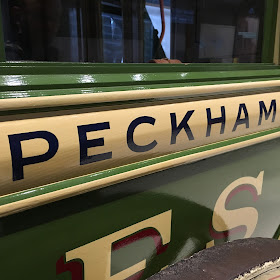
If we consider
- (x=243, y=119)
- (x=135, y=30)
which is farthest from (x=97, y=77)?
(x=135, y=30)

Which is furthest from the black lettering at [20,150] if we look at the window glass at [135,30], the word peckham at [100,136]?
the window glass at [135,30]

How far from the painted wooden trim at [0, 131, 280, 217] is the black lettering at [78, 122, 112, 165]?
0.05m

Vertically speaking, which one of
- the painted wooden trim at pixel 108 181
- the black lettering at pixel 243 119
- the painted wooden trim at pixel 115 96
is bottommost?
the painted wooden trim at pixel 108 181

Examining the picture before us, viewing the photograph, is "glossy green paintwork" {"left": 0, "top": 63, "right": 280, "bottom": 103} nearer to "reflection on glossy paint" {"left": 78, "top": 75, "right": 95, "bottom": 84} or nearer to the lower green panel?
"reflection on glossy paint" {"left": 78, "top": 75, "right": 95, "bottom": 84}

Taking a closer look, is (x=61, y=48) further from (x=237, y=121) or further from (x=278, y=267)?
(x=278, y=267)

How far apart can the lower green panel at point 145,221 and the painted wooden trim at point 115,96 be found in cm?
22

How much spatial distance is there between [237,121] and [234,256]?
0.43 m

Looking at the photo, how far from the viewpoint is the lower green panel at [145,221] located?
74 cm

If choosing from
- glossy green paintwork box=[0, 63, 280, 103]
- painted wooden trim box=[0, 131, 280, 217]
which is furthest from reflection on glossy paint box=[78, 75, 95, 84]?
painted wooden trim box=[0, 131, 280, 217]

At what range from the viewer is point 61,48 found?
1.33 metres

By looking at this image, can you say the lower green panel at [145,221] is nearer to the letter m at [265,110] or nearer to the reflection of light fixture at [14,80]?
the letter m at [265,110]

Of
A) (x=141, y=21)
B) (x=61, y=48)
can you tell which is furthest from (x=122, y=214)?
(x=141, y=21)

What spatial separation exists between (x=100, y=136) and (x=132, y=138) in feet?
0.32

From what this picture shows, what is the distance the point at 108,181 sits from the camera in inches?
31.7
